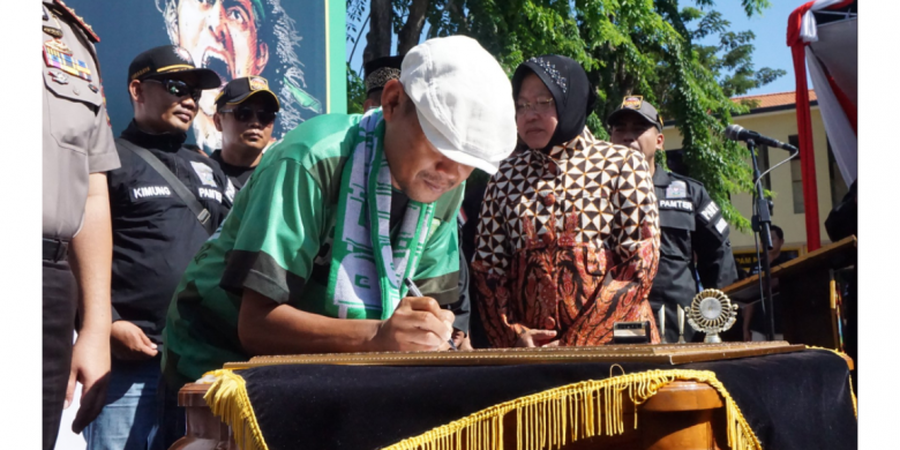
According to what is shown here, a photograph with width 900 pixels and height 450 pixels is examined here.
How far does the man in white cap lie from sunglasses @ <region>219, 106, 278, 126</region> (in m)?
1.88

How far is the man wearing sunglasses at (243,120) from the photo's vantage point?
383 cm

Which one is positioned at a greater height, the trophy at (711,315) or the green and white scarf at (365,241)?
the green and white scarf at (365,241)

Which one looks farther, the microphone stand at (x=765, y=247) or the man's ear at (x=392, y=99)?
the microphone stand at (x=765, y=247)

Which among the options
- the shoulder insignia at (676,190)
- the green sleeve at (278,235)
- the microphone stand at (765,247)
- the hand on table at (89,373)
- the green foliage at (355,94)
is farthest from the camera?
the green foliage at (355,94)

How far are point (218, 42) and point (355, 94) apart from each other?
4.37 metres

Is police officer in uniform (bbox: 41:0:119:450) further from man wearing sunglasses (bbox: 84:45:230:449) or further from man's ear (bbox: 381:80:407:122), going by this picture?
man's ear (bbox: 381:80:407:122)

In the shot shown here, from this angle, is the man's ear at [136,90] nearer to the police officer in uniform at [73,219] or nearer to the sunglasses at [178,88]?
the sunglasses at [178,88]

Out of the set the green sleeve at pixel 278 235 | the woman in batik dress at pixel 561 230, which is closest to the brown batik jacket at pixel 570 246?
the woman in batik dress at pixel 561 230

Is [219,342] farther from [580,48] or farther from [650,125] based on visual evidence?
[580,48]

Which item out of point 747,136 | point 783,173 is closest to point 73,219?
point 747,136

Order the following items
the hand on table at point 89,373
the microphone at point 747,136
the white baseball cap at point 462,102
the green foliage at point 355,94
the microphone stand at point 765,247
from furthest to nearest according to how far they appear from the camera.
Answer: the green foliage at point 355,94 → the microphone at point 747,136 → the microphone stand at point 765,247 → the hand on table at point 89,373 → the white baseball cap at point 462,102

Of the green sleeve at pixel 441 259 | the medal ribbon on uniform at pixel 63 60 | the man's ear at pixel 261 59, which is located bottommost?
the green sleeve at pixel 441 259

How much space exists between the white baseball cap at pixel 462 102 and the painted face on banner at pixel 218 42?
2.25 meters

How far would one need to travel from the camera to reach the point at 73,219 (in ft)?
7.23
